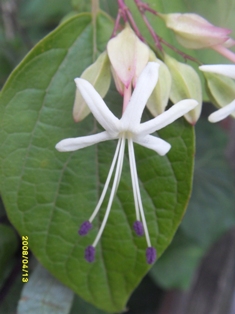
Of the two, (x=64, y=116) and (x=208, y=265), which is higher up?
(x=64, y=116)

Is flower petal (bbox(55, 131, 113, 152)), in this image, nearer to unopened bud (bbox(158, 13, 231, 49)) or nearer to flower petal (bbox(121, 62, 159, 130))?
flower petal (bbox(121, 62, 159, 130))

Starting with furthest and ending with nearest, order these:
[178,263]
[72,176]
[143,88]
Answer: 1. [178,263]
2. [72,176]
3. [143,88]

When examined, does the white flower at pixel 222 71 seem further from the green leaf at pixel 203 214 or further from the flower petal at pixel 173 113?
the green leaf at pixel 203 214

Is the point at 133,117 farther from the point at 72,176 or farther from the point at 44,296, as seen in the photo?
the point at 44,296

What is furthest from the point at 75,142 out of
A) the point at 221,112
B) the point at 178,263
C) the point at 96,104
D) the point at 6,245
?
the point at 178,263

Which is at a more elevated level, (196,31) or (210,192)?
(196,31)

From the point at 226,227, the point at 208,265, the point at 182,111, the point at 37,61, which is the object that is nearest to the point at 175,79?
the point at 182,111

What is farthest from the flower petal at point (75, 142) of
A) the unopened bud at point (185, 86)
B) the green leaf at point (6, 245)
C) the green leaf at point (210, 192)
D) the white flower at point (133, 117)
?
the green leaf at point (210, 192)

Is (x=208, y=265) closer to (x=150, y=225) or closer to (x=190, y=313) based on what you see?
(x=190, y=313)

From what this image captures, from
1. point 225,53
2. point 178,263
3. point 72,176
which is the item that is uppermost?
point 225,53
